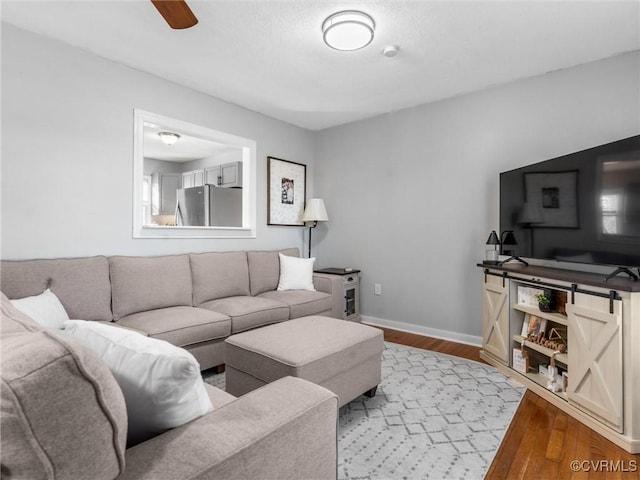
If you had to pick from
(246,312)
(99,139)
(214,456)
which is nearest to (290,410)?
(214,456)

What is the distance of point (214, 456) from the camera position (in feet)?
2.62

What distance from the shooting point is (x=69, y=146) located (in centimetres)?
256

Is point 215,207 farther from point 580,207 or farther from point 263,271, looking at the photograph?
point 580,207

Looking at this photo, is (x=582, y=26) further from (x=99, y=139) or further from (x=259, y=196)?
(x=99, y=139)

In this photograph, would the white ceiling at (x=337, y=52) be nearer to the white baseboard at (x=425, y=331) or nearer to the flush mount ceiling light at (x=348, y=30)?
the flush mount ceiling light at (x=348, y=30)

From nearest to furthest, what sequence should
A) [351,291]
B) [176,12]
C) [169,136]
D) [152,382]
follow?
[152,382] → [176,12] → [351,291] → [169,136]

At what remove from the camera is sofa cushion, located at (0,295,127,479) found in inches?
21.1

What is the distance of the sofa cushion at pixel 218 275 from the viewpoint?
3.12 m

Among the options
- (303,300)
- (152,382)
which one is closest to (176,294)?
(303,300)

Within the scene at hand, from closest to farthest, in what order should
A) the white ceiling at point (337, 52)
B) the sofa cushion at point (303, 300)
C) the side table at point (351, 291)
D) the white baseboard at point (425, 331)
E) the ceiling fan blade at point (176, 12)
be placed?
1. the ceiling fan blade at point (176, 12)
2. the white ceiling at point (337, 52)
3. the sofa cushion at point (303, 300)
4. the white baseboard at point (425, 331)
5. the side table at point (351, 291)

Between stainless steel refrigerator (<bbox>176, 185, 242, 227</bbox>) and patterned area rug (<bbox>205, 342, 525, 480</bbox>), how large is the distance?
2869 mm

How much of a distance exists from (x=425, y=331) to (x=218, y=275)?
2235mm

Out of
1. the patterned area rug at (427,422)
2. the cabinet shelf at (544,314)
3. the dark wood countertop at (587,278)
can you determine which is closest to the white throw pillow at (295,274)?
the patterned area rug at (427,422)

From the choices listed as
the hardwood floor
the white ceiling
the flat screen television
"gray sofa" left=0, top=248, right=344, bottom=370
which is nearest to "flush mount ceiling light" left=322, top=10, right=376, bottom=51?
the white ceiling
